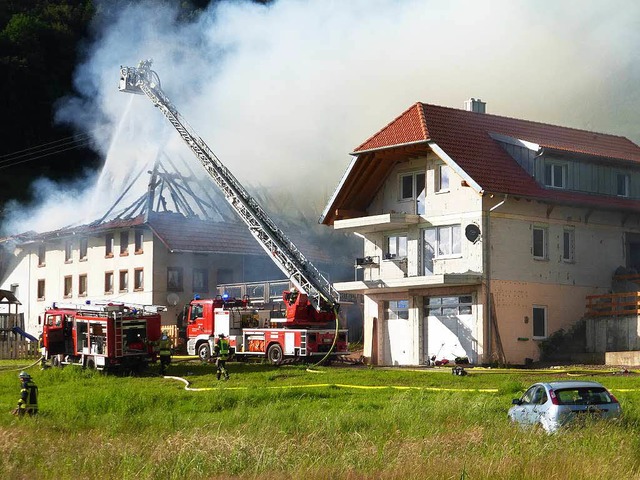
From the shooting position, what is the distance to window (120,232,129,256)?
62500 mm

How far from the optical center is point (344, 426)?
73.1 ft

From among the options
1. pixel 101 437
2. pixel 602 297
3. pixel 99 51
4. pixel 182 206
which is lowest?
pixel 101 437

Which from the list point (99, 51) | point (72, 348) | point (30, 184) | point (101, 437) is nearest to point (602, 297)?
point (72, 348)

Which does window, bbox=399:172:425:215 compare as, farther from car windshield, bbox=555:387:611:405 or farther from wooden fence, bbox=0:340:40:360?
car windshield, bbox=555:387:611:405

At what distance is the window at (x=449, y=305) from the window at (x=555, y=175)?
5.64m

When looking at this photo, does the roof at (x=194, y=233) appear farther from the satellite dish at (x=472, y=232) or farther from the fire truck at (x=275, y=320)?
the satellite dish at (x=472, y=232)

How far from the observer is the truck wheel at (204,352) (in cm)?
4616

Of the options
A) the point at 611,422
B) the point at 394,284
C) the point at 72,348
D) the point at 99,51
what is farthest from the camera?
the point at 99,51

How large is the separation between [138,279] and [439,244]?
22.9m

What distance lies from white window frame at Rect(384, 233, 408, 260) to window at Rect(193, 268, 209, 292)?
17.9 meters

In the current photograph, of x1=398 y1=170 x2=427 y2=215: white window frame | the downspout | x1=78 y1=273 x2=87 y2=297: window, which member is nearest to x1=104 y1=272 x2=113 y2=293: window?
x1=78 y1=273 x2=87 y2=297: window

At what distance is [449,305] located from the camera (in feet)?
142

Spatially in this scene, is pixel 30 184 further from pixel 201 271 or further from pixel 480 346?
pixel 480 346

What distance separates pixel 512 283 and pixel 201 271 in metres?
23.7
